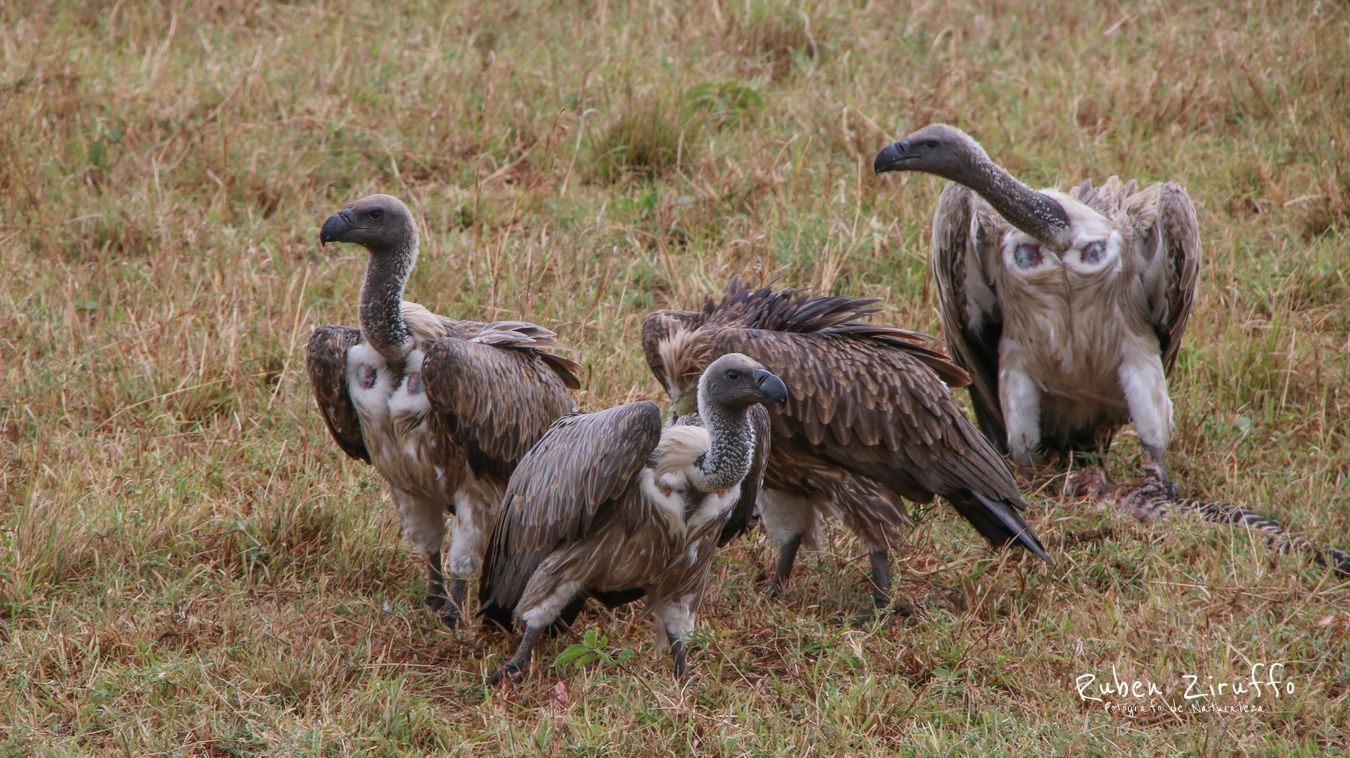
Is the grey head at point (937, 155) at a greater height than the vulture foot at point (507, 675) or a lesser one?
greater

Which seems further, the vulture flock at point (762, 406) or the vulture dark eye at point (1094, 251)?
the vulture dark eye at point (1094, 251)

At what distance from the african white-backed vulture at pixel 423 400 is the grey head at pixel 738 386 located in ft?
2.73

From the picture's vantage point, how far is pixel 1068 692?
472cm

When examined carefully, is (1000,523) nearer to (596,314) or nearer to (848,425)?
(848,425)

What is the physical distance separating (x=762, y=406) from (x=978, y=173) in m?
1.53

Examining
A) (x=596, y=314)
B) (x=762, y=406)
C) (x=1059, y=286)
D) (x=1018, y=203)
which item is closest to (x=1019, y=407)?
(x=1059, y=286)

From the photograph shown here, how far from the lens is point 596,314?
7.14 meters

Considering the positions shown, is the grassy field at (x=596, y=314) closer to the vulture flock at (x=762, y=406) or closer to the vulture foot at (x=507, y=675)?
the vulture foot at (x=507, y=675)

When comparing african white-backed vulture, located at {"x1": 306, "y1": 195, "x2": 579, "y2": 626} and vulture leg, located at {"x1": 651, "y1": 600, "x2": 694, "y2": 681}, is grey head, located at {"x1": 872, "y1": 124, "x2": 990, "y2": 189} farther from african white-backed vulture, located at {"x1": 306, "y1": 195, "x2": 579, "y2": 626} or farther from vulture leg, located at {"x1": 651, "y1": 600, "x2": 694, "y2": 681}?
vulture leg, located at {"x1": 651, "y1": 600, "x2": 694, "y2": 681}

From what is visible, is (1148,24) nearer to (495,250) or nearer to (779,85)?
(779,85)

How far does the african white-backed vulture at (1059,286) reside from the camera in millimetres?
6082

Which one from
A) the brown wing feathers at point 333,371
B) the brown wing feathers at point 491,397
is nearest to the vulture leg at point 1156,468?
the brown wing feathers at point 491,397

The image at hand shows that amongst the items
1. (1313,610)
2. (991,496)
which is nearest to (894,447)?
(991,496)

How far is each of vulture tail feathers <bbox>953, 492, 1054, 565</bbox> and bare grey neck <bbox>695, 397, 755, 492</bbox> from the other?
51.3 inches
